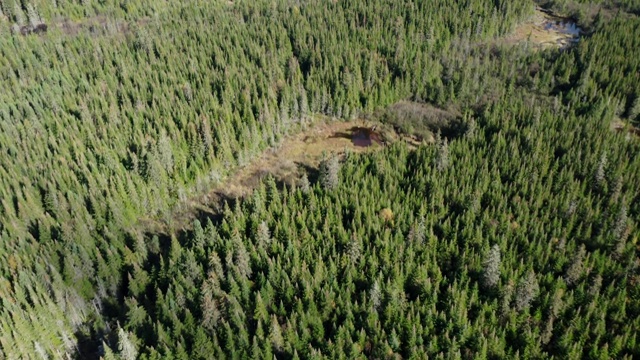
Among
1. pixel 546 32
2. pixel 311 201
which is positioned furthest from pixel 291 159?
pixel 546 32

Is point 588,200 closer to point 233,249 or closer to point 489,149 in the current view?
point 489,149

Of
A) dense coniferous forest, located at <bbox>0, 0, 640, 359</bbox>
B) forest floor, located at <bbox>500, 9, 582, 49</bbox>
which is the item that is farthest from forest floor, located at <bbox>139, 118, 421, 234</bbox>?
forest floor, located at <bbox>500, 9, 582, 49</bbox>

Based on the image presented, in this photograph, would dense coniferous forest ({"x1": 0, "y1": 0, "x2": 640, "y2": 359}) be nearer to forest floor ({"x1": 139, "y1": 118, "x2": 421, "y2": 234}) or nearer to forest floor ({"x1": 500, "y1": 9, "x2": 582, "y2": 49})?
forest floor ({"x1": 139, "y1": 118, "x2": 421, "y2": 234})

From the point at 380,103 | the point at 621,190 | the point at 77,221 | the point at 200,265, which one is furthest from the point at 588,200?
the point at 77,221

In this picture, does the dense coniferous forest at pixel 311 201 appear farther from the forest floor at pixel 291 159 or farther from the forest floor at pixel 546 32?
A: the forest floor at pixel 546 32

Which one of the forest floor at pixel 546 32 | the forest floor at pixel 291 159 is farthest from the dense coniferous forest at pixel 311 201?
the forest floor at pixel 546 32
